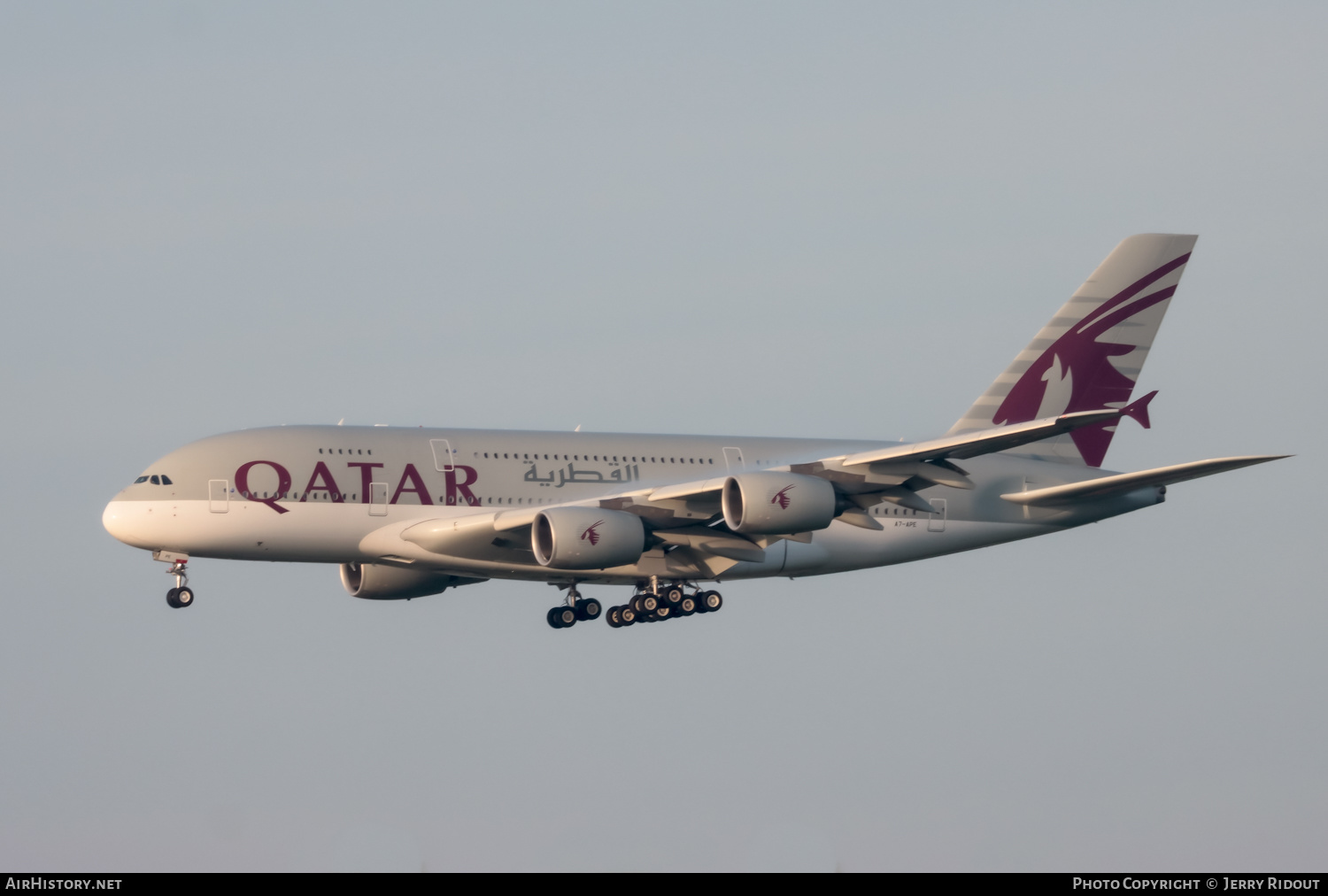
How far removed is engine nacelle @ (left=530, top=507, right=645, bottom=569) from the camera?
4703 centimetres

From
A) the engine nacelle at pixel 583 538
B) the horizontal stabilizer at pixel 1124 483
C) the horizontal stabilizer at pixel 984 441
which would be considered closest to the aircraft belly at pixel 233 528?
the engine nacelle at pixel 583 538

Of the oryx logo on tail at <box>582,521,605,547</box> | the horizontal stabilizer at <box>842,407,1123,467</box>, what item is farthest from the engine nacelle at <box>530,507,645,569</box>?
the horizontal stabilizer at <box>842,407,1123,467</box>

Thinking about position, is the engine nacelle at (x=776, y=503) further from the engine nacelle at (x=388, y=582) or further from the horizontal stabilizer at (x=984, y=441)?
the engine nacelle at (x=388, y=582)

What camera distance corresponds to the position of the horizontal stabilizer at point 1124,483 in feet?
149

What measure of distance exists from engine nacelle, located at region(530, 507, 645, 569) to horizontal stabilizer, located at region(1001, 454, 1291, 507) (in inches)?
534

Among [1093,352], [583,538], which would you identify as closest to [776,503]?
[583,538]

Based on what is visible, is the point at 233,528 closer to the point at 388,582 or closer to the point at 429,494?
the point at 429,494

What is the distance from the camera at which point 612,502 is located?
49.2 metres

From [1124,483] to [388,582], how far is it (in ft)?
71.5

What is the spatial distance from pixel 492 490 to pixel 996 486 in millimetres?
16034

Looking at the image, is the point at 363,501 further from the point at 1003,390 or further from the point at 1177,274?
the point at 1177,274

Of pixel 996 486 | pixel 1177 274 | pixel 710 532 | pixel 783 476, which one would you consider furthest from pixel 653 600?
pixel 1177 274

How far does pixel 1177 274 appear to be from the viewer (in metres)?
60.1

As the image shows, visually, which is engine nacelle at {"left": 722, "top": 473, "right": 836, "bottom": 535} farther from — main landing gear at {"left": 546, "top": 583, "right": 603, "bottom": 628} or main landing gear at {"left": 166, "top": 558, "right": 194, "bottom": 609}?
main landing gear at {"left": 166, "top": 558, "right": 194, "bottom": 609}
